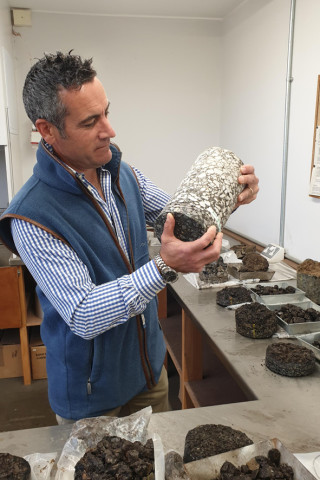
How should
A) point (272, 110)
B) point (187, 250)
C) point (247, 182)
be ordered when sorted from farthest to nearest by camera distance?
point (272, 110), point (247, 182), point (187, 250)

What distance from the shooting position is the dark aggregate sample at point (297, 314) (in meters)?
1.53

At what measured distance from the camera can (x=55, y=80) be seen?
107 centimetres

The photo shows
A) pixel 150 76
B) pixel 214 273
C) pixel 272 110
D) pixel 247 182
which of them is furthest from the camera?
pixel 150 76

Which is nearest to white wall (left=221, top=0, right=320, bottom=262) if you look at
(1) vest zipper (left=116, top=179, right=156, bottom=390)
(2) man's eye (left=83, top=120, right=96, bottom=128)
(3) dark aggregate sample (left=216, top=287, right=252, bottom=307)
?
(3) dark aggregate sample (left=216, top=287, right=252, bottom=307)

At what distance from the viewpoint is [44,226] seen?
3.54 feet

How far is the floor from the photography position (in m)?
2.45

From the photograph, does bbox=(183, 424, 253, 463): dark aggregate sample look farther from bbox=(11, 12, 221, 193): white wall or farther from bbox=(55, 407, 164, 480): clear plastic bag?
bbox=(11, 12, 221, 193): white wall

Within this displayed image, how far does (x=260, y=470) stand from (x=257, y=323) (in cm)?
76

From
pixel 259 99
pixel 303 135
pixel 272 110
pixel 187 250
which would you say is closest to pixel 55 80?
pixel 187 250

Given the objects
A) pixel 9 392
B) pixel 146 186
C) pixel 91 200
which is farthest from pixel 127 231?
pixel 9 392

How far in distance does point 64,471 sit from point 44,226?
57cm

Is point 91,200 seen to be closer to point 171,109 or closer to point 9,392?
point 9,392

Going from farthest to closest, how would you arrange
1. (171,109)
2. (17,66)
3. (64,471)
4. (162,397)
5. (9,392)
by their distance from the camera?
(171,109)
(17,66)
(9,392)
(162,397)
(64,471)

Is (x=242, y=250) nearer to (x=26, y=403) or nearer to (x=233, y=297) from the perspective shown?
(x=233, y=297)
